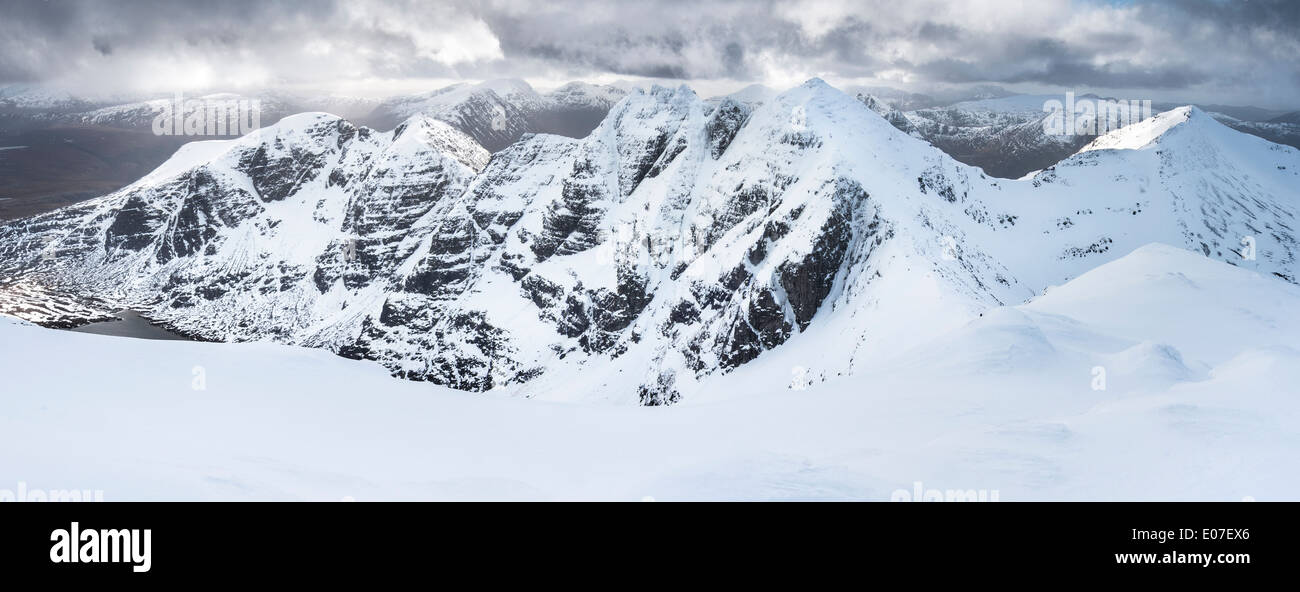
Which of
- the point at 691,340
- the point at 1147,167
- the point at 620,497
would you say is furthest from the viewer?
the point at 1147,167

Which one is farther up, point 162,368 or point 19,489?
A: point 162,368

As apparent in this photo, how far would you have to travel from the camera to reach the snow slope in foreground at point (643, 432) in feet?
34.9

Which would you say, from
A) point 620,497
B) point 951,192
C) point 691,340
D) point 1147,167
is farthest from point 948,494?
point 1147,167

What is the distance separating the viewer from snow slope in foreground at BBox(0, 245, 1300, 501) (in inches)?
419

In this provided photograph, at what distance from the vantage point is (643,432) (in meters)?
17.6

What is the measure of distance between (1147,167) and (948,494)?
225 m
